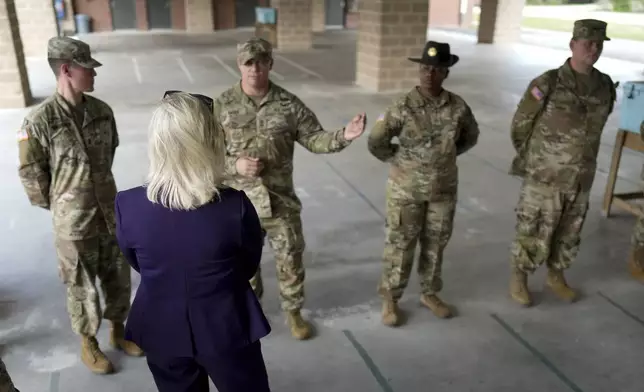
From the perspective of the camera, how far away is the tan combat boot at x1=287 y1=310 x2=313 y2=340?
3.26 m

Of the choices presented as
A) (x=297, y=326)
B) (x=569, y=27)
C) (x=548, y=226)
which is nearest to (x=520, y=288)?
(x=548, y=226)

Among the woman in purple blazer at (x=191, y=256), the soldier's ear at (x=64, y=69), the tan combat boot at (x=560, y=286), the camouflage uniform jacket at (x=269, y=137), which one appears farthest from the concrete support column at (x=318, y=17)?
the woman in purple blazer at (x=191, y=256)

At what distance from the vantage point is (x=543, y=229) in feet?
11.3

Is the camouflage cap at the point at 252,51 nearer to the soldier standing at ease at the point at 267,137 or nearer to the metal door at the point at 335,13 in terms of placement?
the soldier standing at ease at the point at 267,137

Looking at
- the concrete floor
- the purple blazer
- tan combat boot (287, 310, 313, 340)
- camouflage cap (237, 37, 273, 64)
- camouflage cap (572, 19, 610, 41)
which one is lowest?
the concrete floor

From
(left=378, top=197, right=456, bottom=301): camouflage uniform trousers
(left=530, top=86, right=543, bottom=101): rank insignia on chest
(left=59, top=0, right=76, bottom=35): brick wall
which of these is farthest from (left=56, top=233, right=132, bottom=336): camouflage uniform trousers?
(left=59, top=0, right=76, bottom=35): brick wall

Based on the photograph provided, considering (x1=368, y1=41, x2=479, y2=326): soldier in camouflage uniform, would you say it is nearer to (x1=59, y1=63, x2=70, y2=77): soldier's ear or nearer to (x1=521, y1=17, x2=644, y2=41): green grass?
(x1=59, y1=63, x2=70, y2=77): soldier's ear

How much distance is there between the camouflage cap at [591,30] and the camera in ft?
10.0

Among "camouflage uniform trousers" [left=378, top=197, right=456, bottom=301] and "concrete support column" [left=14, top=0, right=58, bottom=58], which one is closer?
"camouflage uniform trousers" [left=378, top=197, right=456, bottom=301]

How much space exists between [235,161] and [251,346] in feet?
3.97

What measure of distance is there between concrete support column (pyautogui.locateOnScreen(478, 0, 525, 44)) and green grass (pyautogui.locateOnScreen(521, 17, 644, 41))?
5.06m

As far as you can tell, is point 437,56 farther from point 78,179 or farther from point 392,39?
point 392,39

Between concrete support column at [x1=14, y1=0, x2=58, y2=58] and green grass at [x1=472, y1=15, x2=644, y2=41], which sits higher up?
Answer: concrete support column at [x1=14, y1=0, x2=58, y2=58]

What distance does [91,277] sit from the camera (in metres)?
2.84
